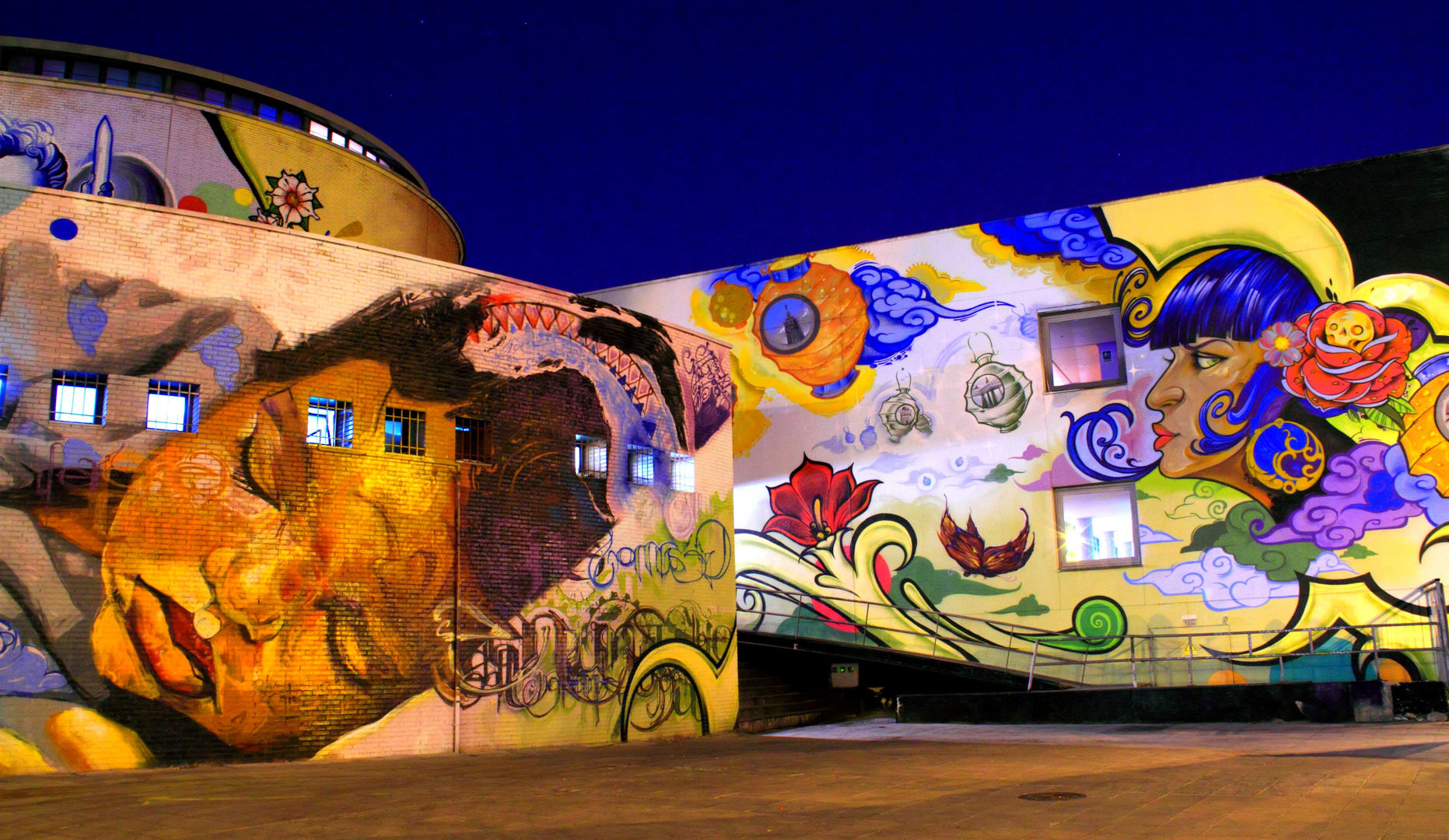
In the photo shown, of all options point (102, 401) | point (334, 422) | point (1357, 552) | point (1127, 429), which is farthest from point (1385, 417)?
point (102, 401)

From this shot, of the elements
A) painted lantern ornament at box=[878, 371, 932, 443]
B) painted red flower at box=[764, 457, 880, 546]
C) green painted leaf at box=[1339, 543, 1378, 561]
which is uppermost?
painted lantern ornament at box=[878, 371, 932, 443]

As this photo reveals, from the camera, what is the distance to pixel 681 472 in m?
21.0

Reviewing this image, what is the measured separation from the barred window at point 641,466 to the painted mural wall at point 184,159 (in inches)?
251

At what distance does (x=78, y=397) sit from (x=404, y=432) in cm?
434

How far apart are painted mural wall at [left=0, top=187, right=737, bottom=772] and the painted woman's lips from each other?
0.10 feet

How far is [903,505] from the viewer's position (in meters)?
25.7

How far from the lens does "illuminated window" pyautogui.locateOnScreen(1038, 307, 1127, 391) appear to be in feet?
80.3

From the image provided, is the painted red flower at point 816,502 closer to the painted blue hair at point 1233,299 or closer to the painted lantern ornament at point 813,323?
the painted lantern ornament at point 813,323

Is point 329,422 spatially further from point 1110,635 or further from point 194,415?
point 1110,635

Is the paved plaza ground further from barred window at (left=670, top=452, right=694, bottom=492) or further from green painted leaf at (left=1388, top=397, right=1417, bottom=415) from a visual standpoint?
green painted leaf at (left=1388, top=397, right=1417, bottom=415)

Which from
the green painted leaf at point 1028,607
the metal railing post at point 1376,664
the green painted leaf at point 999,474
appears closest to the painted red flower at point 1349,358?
the metal railing post at point 1376,664

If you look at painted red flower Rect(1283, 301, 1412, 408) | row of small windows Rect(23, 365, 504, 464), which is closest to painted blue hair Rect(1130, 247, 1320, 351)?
painted red flower Rect(1283, 301, 1412, 408)

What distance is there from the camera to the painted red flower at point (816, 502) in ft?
86.1

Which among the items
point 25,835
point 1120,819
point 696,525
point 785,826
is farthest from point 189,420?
point 1120,819
